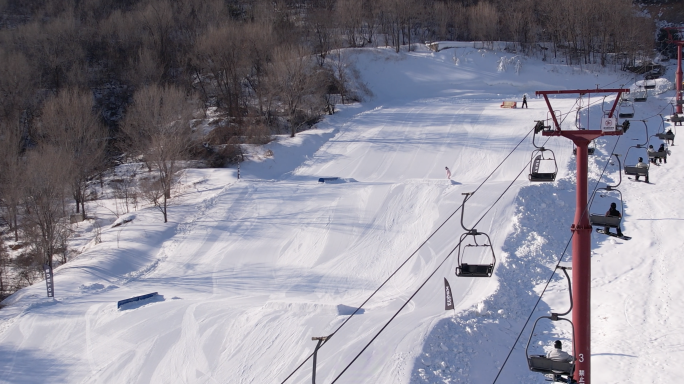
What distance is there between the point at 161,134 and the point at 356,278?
53.3 ft

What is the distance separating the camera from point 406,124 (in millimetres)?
39844

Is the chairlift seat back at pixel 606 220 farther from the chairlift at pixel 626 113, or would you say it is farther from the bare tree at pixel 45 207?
the bare tree at pixel 45 207

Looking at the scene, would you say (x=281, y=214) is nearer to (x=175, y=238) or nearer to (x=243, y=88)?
(x=175, y=238)

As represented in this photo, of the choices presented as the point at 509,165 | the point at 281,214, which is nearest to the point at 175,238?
the point at 281,214

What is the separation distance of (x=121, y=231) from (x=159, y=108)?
33.5ft

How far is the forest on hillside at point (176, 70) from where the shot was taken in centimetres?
2958

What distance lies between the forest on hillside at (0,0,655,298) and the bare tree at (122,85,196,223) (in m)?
0.11

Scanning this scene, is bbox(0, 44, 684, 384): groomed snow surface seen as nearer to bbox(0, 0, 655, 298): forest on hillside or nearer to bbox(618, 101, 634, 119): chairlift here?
bbox(0, 0, 655, 298): forest on hillside

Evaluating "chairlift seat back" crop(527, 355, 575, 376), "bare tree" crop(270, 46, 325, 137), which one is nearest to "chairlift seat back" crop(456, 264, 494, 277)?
"chairlift seat back" crop(527, 355, 575, 376)

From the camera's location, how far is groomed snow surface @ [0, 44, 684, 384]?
1420 cm

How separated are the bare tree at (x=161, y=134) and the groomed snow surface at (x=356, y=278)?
4.78 ft

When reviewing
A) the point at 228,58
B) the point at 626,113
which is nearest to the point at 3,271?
the point at 228,58


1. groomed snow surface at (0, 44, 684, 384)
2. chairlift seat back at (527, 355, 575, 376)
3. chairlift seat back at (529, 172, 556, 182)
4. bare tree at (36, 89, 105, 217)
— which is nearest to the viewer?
chairlift seat back at (527, 355, 575, 376)

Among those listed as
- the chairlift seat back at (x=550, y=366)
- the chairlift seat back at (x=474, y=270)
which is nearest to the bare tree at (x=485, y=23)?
the chairlift seat back at (x=474, y=270)
